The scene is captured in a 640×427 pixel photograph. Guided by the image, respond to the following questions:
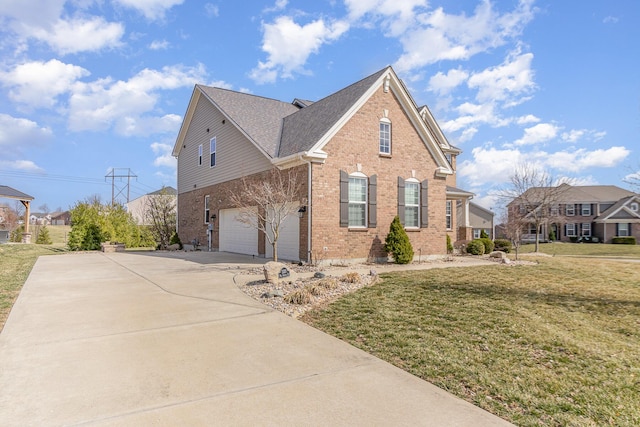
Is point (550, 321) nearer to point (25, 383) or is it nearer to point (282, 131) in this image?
point (25, 383)

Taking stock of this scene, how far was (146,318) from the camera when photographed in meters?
6.32

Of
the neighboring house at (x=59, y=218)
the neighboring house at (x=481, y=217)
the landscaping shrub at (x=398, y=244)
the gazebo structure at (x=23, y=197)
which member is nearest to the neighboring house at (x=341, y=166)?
the landscaping shrub at (x=398, y=244)

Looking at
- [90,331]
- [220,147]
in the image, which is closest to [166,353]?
[90,331]

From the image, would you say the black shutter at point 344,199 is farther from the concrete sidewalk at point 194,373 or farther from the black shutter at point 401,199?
the concrete sidewalk at point 194,373

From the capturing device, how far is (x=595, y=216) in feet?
158

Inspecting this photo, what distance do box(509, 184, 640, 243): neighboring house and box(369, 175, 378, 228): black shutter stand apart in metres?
A: 38.3

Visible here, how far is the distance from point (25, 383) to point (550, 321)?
712 centimetres

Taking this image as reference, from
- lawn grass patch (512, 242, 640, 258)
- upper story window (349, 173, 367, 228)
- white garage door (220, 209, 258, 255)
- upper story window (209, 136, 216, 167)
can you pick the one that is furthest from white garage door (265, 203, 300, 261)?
lawn grass patch (512, 242, 640, 258)

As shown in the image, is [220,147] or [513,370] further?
[220,147]

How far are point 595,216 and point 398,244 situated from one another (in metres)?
47.0

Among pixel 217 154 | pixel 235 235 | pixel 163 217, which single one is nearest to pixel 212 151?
pixel 217 154

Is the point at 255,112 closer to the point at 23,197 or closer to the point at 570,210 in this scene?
the point at 23,197

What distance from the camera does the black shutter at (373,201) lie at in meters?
14.1

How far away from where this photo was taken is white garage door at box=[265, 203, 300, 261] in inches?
546
